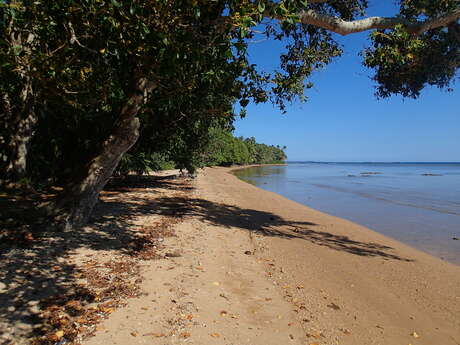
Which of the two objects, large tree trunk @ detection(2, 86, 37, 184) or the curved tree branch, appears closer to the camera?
the curved tree branch

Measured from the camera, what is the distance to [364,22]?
6316mm

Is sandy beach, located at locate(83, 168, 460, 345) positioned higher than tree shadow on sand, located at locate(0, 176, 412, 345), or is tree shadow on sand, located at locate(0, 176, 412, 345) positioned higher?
tree shadow on sand, located at locate(0, 176, 412, 345)

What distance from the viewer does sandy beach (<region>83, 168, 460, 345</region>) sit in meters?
3.49

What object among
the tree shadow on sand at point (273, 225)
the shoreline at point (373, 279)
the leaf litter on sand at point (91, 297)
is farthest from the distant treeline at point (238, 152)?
the leaf litter on sand at point (91, 297)

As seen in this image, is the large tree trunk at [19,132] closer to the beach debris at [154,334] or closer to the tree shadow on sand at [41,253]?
the tree shadow on sand at [41,253]

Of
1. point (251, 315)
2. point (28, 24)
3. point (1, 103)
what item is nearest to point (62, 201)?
point (28, 24)

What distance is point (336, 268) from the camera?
20.2 ft

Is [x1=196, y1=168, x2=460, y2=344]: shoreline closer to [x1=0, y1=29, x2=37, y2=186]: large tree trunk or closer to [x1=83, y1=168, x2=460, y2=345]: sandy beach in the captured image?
[x1=83, y1=168, x2=460, y2=345]: sandy beach

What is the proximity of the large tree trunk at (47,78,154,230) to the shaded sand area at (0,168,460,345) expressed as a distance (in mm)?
555

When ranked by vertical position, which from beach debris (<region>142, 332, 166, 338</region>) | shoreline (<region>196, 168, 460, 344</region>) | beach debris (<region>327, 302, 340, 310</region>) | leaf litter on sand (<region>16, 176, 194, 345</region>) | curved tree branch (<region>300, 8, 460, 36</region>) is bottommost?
shoreline (<region>196, 168, 460, 344</region>)

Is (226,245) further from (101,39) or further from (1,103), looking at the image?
(1,103)

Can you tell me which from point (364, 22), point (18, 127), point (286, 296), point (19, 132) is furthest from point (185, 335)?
point (18, 127)

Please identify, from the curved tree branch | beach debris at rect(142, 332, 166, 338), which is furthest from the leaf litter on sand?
the curved tree branch

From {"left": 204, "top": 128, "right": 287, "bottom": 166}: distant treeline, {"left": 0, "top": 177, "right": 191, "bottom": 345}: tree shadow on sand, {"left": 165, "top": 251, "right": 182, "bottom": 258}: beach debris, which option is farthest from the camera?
{"left": 204, "top": 128, "right": 287, "bottom": 166}: distant treeline
